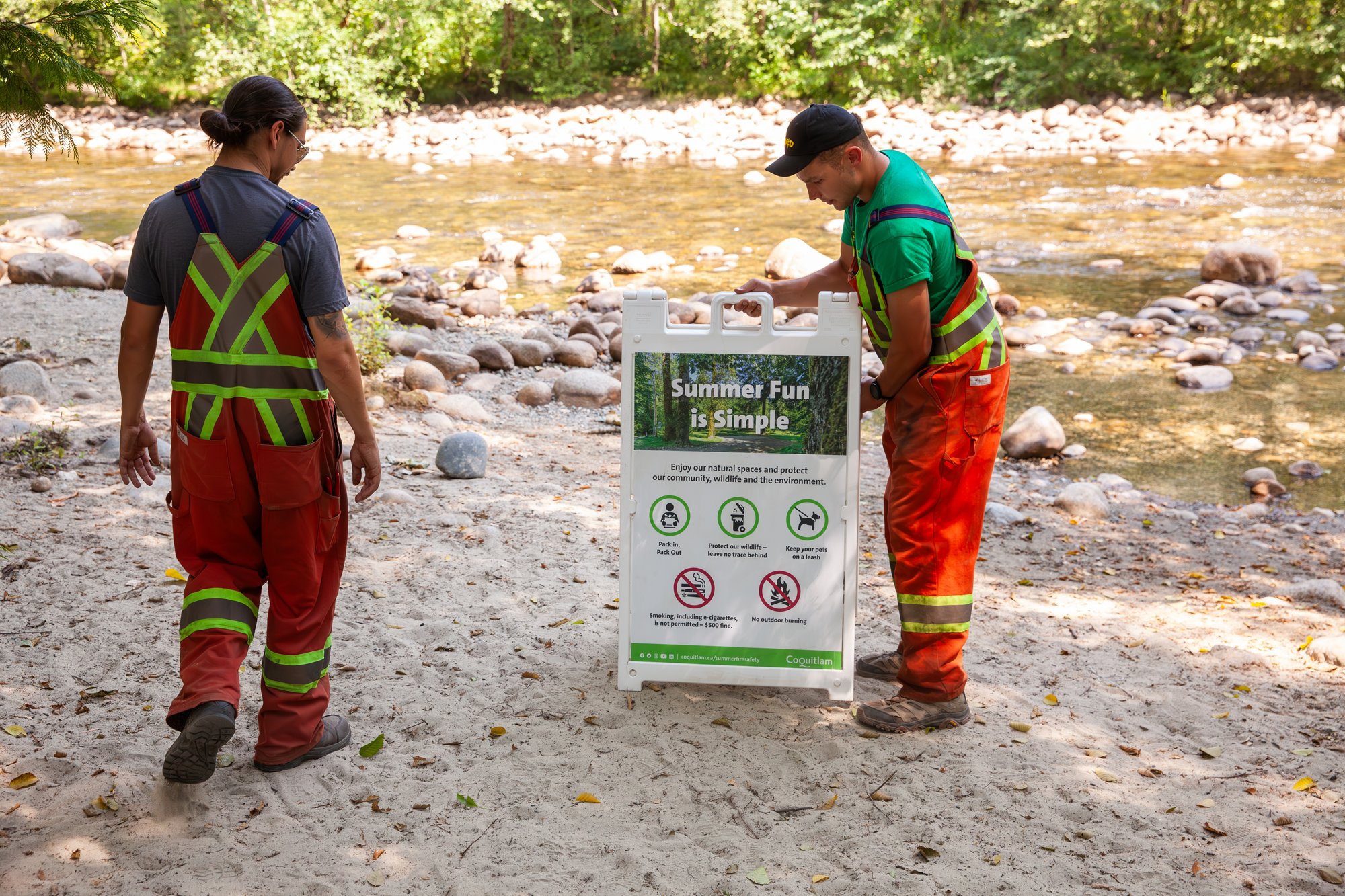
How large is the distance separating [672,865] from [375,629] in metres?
1.70

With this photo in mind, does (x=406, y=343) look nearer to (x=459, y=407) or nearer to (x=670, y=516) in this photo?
(x=459, y=407)

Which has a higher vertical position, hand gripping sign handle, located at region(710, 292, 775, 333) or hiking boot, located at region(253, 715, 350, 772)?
hand gripping sign handle, located at region(710, 292, 775, 333)

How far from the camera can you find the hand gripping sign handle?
324cm

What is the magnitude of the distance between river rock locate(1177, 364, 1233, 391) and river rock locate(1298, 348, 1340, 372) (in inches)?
28.8

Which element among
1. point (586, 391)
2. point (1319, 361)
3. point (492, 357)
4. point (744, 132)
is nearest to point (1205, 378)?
point (1319, 361)

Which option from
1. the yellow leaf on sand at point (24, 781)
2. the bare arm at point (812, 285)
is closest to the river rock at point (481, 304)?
the bare arm at point (812, 285)

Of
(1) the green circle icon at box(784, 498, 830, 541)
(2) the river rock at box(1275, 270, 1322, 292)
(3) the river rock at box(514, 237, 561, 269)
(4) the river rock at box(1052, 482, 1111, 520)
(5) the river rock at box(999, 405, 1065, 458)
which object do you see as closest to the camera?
(1) the green circle icon at box(784, 498, 830, 541)

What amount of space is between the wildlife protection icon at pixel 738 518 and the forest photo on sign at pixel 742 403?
7.0 inches

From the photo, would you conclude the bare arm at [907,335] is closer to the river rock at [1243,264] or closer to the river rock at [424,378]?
the river rock at [424,378]

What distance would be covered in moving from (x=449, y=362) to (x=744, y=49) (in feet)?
73.0

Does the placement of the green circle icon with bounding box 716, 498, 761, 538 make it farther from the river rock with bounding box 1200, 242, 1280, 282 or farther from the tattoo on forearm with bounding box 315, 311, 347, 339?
the river rock with bounding box 1200, 242, 1280, 282

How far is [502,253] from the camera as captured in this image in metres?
12.3

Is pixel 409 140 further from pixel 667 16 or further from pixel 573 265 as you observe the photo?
pixel 573 265

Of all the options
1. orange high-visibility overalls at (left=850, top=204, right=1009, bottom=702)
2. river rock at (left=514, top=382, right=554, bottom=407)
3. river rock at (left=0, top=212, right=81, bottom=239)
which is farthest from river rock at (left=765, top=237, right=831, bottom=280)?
river rock at (left=0, top=212, right=81, bottom=239)
